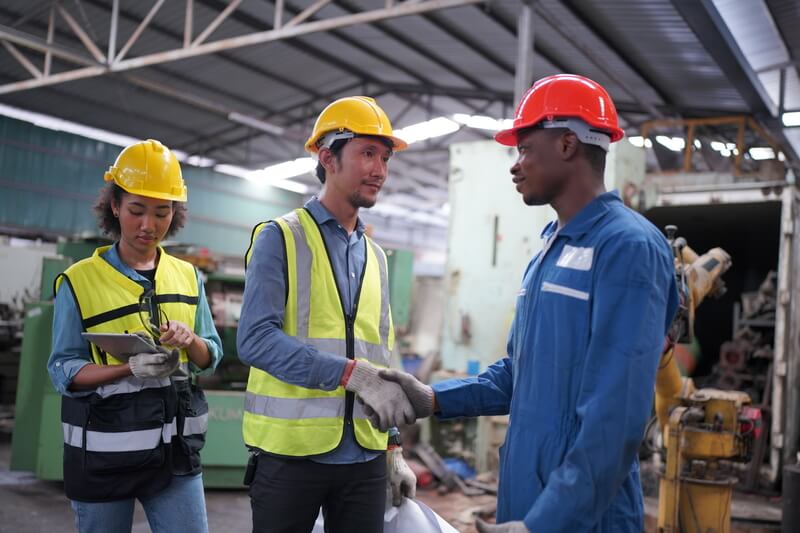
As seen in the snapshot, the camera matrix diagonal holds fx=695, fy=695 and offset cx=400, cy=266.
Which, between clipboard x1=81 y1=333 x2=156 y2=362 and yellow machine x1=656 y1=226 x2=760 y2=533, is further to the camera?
yellow machine x1=656 y1=226 x2=760 y2=533

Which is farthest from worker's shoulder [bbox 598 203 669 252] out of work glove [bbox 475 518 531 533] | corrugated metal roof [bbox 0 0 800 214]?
corrugated metal roof [bbox 0 0 800 214]

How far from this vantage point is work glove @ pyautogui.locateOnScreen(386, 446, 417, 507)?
2.14 metres

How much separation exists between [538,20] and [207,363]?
→ 26.3 feet

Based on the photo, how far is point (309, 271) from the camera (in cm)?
198

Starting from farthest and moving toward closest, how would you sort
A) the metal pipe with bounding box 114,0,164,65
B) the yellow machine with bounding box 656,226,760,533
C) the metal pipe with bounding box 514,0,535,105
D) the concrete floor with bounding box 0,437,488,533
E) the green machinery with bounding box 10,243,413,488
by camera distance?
1. the metal pipe with bounding box 114,0,164,65
2. the metal pipe with bounding box 514,0,535,105
3. the green machinery with bounding box 10,243,413,488
4. the concrete floor with bounding box 0,437,488,533
5. the yellow machine with bounding box 656,226,760,533

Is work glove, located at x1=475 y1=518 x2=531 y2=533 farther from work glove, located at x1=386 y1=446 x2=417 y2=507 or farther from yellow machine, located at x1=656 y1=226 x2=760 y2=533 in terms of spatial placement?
yellow machine, located at x1=656 y1=226 x2=760 y2=533

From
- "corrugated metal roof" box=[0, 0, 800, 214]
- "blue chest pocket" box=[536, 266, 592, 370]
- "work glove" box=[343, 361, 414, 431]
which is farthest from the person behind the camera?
"corrugated metal roof" box=[0, 0, 800, 214]

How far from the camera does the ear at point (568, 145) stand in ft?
5.18

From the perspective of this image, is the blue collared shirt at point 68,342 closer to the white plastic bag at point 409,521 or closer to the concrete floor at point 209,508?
the white plastic bag at point 409,521

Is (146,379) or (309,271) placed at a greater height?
(309,271)

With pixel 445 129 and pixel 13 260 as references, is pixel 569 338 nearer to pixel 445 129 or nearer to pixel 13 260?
pixel 13 260

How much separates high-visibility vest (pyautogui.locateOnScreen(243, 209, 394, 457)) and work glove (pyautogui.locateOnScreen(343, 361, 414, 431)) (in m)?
0.17

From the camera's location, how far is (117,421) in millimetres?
2016

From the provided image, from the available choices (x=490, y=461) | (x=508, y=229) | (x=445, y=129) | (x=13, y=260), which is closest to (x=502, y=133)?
(x=508, y=229)
